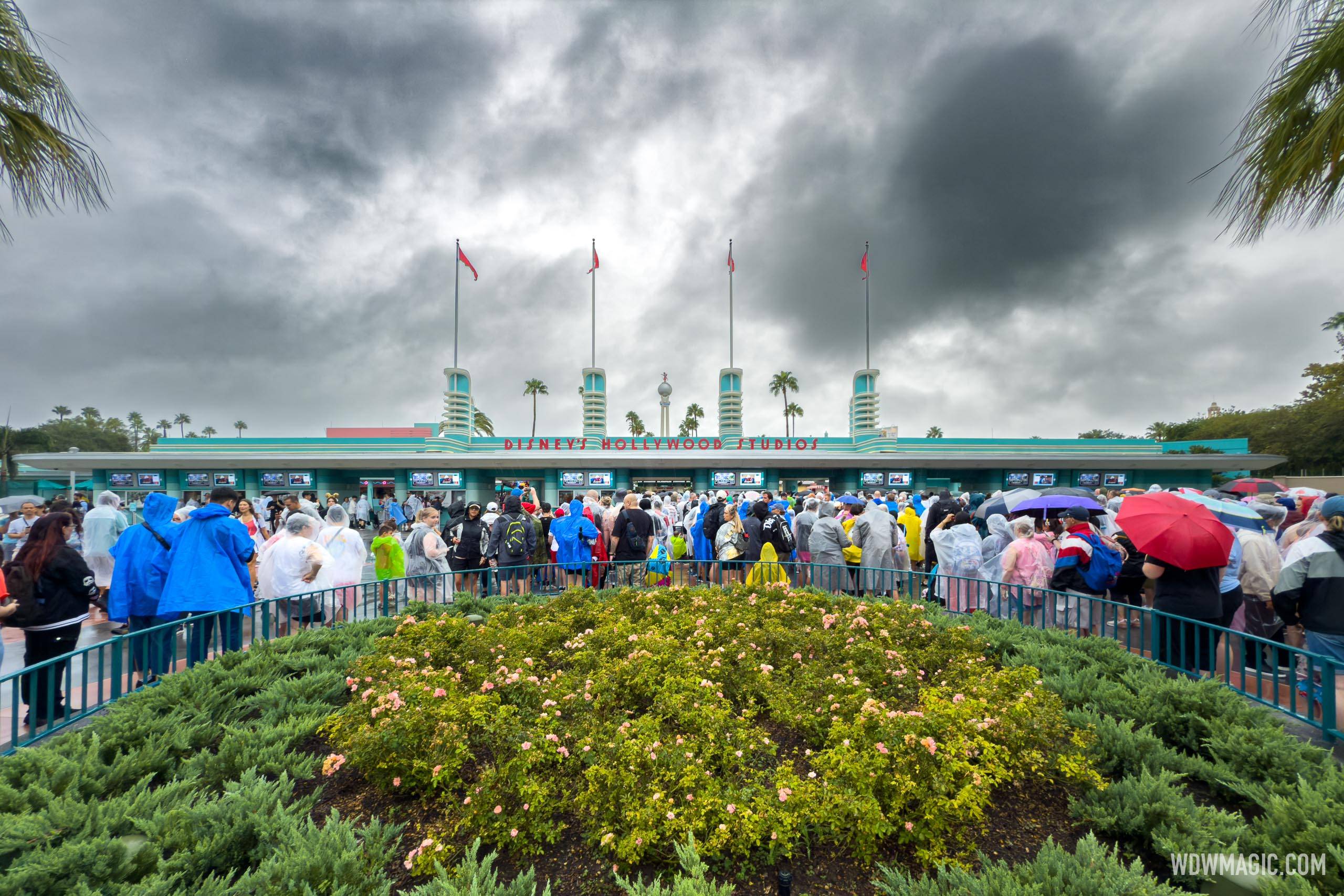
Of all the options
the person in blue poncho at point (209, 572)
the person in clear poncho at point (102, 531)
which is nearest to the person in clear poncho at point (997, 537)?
the person in blue poncho at point (209, 572)

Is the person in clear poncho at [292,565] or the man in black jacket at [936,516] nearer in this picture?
the person in clear poncho at [292,565]

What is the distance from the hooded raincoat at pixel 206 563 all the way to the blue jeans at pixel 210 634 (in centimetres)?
14

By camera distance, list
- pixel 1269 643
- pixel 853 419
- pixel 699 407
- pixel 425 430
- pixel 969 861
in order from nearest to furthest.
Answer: pixel 969 861
pixel 1269 643
pixel 853 419
pixel 425 430
pixel 699 407

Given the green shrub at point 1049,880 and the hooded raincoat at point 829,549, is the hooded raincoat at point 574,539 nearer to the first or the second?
the hooded raincoat at point 829,549

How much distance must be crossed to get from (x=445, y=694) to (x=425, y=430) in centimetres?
4674

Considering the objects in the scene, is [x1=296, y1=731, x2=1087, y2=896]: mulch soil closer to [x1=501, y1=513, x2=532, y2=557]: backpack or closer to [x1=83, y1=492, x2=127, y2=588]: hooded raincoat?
[x1=501, y1=513, x2=532, y2=557]: backpack

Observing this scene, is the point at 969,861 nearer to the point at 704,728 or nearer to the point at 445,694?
the point at 704,728

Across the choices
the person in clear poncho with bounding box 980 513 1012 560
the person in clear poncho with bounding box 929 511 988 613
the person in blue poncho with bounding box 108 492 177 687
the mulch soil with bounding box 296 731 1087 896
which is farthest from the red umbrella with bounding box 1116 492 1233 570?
the person in blue poncho with bounding box 108 492 177 687

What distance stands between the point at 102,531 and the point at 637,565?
8.51 meters

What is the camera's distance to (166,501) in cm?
584

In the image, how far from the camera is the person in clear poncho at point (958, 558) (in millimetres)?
8055

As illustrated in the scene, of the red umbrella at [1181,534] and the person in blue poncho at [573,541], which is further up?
the red umbrella at [1181,534]

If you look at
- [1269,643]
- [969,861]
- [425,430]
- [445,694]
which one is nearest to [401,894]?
[445,694]

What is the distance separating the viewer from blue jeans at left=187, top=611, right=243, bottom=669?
5.32 m
